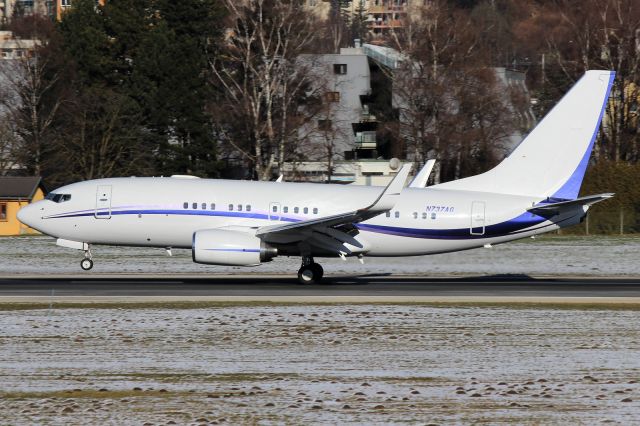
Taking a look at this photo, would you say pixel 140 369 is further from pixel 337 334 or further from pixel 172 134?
pixel 172 134

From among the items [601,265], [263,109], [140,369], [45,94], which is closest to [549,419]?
[140,369]

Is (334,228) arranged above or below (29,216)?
below

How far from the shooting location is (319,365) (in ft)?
69.5

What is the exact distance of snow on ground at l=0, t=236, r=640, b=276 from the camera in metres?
41.5

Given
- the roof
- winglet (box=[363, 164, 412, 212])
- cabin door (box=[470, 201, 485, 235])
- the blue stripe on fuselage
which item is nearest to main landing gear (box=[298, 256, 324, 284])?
the blue stripe on fuselage

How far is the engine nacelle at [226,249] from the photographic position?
108ft

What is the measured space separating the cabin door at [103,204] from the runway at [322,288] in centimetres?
226

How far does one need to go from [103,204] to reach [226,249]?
4951 mm

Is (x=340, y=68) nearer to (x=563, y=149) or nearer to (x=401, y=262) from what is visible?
(x=401, y=262)

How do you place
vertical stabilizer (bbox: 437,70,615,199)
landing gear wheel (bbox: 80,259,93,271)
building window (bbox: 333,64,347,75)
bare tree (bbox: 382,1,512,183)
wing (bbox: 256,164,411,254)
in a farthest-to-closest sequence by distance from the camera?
building window (bbox: 333,64,347,75)
bare tree (bbox: 382,1,512,183)
landing gear wheel (bbox: 80,259,93,271)
vertical stabilizer (bbox: 437,70,615,199)
wing (bbox: 256,164,411,254)

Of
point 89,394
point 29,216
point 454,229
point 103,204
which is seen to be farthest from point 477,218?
point 89,394

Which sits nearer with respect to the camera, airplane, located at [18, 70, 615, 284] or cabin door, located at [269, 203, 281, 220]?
airplane, located at [18, 70, 615, 284]

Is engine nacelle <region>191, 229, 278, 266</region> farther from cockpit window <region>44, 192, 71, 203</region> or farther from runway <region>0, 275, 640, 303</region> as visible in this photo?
cockpit window <region>44, 192, 71, 203</region>

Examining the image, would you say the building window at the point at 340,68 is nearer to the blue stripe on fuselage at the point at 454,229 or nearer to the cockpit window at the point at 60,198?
the blue stripe on fuselage at the point at 454,229
